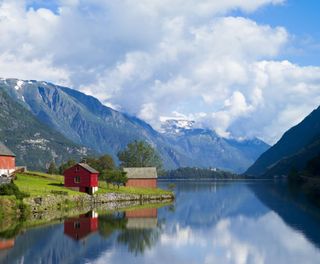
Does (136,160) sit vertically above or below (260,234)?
above

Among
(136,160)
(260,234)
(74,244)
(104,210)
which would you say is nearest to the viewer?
(74,244)

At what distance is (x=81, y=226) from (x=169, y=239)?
42.0 feet

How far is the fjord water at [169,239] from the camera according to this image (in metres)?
50.8

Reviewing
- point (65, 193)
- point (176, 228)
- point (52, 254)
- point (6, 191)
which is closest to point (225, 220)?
point (176, 228)

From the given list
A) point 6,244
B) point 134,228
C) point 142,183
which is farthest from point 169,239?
point 142,183

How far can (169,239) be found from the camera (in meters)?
63.7

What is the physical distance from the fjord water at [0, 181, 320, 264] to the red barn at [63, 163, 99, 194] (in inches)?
912

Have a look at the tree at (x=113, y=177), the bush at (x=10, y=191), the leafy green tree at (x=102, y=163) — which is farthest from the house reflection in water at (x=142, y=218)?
the leafy green tree at (x=102, y=163)

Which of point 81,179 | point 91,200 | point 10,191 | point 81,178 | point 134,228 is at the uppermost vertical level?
point 81,178

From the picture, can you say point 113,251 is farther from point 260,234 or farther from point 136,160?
point 136,160

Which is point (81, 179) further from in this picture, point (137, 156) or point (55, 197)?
point (137, 156)

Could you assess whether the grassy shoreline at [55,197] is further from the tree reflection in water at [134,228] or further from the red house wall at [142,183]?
the tree reflection in water at [134,228]

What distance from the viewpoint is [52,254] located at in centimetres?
5094

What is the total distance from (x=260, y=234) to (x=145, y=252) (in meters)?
21.8
